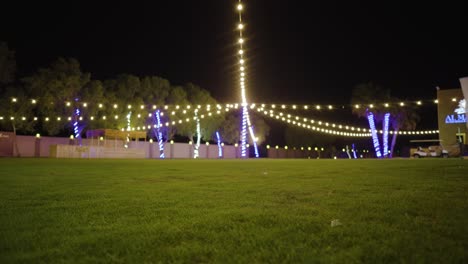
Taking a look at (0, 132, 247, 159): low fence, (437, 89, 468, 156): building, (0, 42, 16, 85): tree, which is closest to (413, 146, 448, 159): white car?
(437, 89, 468, 156): building

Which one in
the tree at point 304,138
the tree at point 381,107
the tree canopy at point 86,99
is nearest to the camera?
the tree canopy at point 86,99

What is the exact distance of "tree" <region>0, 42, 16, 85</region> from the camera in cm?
2905

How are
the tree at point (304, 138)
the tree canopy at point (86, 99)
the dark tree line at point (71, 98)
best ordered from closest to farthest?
the dark tree line at point (71, 98), the tree canopy at point (86, 99), the tree at point (304, 138)

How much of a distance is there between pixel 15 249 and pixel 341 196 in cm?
397

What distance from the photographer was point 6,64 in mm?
29562

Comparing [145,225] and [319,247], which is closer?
[319,247]

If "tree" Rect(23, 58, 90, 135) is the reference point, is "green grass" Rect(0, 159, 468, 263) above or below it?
below

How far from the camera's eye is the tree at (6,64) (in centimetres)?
2905

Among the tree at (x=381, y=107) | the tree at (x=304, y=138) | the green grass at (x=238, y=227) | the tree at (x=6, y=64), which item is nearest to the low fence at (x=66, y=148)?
the tree at (x=6, y=64)

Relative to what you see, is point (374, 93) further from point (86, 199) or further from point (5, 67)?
point (86, 199)

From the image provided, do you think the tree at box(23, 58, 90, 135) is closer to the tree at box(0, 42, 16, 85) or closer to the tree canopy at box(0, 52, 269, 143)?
the tree canopy at box(0, 52, 269, 143)

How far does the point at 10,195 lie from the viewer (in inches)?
230

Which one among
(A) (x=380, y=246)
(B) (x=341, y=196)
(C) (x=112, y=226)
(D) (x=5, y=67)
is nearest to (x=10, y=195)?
(C) (x=112, y=226)

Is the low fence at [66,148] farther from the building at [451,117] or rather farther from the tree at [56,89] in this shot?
the building at [451,117]
